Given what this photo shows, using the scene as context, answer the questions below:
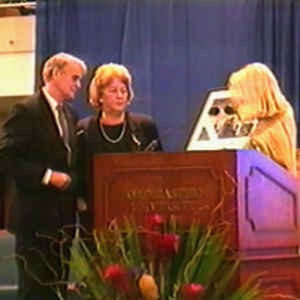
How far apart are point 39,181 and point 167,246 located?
57.4 inches

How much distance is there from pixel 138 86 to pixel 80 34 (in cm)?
60

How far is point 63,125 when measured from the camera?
345 centimetres

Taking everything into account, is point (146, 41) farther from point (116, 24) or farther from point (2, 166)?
point (2, 166)

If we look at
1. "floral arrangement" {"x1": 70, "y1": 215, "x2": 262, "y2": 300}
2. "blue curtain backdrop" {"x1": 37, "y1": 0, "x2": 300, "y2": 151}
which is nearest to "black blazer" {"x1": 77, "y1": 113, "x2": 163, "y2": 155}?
"floral arrangement" {"x1": 70, "y1": 215, "x2": 262, "y2": 300}

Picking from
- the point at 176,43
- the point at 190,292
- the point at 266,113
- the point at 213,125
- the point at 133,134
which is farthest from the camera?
the point at 176,43

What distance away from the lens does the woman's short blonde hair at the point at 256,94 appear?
312 centimetres

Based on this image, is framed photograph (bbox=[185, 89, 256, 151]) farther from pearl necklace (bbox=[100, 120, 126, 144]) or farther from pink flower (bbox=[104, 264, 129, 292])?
pink flower (bbox=[104, 264, 129, 292])

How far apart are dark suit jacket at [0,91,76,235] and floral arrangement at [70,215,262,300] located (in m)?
1.28

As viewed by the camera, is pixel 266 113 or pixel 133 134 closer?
pixel 266 113

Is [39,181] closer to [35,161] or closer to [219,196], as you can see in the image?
[35,161]

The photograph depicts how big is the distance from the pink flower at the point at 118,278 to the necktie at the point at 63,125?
158 cm

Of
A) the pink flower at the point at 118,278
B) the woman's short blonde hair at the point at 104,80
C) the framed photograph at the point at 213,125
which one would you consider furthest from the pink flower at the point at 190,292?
the framed photograph at the point at 213,125

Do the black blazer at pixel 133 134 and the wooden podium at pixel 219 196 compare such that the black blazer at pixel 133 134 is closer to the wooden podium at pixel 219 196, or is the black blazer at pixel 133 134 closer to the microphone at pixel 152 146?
the microphone at pixel 152 146

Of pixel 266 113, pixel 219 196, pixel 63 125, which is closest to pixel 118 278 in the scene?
pixel 219 196
